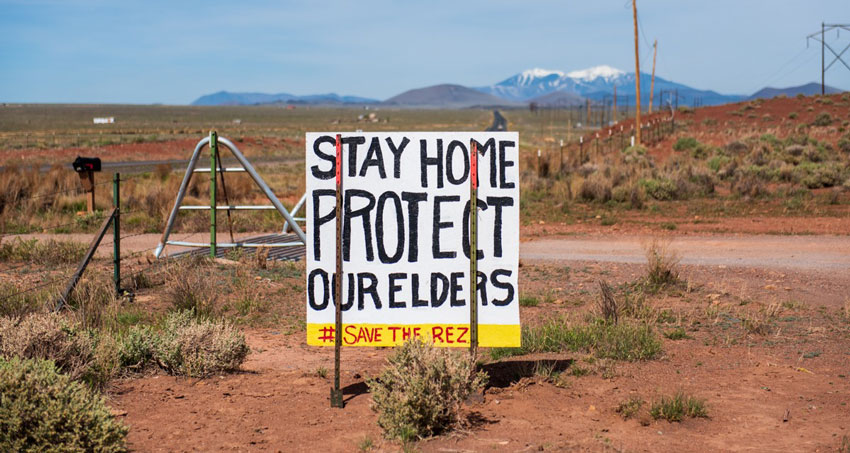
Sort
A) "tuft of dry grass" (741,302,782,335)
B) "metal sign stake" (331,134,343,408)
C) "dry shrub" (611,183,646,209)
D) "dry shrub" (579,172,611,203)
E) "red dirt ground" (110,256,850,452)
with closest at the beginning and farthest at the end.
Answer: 1. "red dirt ground" (110,256,850,452)
2. "metal sign stake" (331,134,343,408)
3. "tuft of dry grass" (741,302,782,335)
4. "dry shrub" (611,183,646,209)
5. "dry shrub" (579,172,611,203)

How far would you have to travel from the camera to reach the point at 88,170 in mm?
17484

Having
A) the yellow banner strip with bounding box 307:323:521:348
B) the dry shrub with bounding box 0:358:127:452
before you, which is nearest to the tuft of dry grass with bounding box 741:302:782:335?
the yellow banner strip with bounding box 307:323:521:348

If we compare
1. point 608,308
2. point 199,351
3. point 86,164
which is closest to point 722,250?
point 608,308

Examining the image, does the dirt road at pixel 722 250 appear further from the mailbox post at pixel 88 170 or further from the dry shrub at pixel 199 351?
the mailbox post at pixel 88 170

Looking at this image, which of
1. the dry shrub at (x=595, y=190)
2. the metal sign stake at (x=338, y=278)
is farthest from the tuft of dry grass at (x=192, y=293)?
the dry shrub at (x=595, y=190)

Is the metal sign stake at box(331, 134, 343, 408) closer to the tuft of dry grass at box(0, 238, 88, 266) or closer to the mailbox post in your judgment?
the tuft of dry grass at box(0, 238, 88, 266)

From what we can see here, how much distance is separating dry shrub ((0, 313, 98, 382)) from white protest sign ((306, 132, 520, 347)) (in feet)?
5.66

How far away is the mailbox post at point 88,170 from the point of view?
17.1 m

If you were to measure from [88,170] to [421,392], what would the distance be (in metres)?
14.6

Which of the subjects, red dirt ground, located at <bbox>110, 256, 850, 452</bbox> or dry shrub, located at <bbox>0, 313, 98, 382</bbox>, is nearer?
red dirt ground, located at <bbox>110, 256, 850, 452</bbox>

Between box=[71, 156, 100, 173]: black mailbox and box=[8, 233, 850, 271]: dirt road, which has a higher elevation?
box=[71, 156, 100, 173]: black mailbox

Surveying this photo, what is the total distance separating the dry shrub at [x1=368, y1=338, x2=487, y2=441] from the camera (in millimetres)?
5051

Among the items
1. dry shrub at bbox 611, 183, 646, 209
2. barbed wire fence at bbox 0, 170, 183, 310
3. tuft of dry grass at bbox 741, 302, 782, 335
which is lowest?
tuft of dry grass at bbox 741, 302, 782, 335

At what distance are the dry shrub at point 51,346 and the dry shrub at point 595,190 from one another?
17.4 meters
